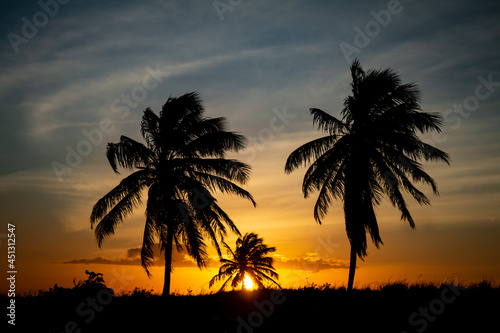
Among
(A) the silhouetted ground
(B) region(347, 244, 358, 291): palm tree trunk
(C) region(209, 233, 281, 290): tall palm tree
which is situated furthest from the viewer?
(C) region(209, 233, 281, 290): tall palm tree

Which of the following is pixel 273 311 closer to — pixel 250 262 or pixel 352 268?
pixel 352 268

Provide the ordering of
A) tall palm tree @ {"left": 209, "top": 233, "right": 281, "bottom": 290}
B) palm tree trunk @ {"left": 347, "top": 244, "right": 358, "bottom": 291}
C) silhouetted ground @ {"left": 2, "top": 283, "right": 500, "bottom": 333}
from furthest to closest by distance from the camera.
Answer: tall palm tree @ {"left": 209, "top": 233, "right": 281, "bottom": 290} → palm tree trunk @ {"left": 347, "top": 244, "right": 358, "bottom": 291} → silhouetted ground @ {"left": 2, "top": 283, "right": 500, "bottom": 333}

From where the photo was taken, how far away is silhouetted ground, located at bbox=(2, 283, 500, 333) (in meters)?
11.3

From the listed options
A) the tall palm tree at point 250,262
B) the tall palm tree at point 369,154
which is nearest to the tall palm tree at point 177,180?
the tall palm tree at point 369,154

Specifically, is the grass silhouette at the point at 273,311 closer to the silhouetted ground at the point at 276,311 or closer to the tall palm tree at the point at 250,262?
the silhouetted ground at the point at 276,311

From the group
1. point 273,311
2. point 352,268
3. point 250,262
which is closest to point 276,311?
point 273,311

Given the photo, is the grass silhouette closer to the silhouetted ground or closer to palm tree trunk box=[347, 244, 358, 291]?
the silhouetted ground

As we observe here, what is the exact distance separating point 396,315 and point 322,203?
11.2 m

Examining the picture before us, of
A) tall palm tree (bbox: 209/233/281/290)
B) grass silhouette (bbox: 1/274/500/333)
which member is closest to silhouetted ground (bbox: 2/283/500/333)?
grass silhouette (bbox: 1/274/500/333)

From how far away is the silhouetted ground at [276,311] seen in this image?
446 inches

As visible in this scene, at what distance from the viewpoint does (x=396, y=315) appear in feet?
39.1

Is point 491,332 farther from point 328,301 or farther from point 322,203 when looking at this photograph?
point 322,203

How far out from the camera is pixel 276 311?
12891 millimetres

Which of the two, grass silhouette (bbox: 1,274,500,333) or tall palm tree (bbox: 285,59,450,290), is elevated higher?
tall palm tree (bbox: 285,59,450,290)
